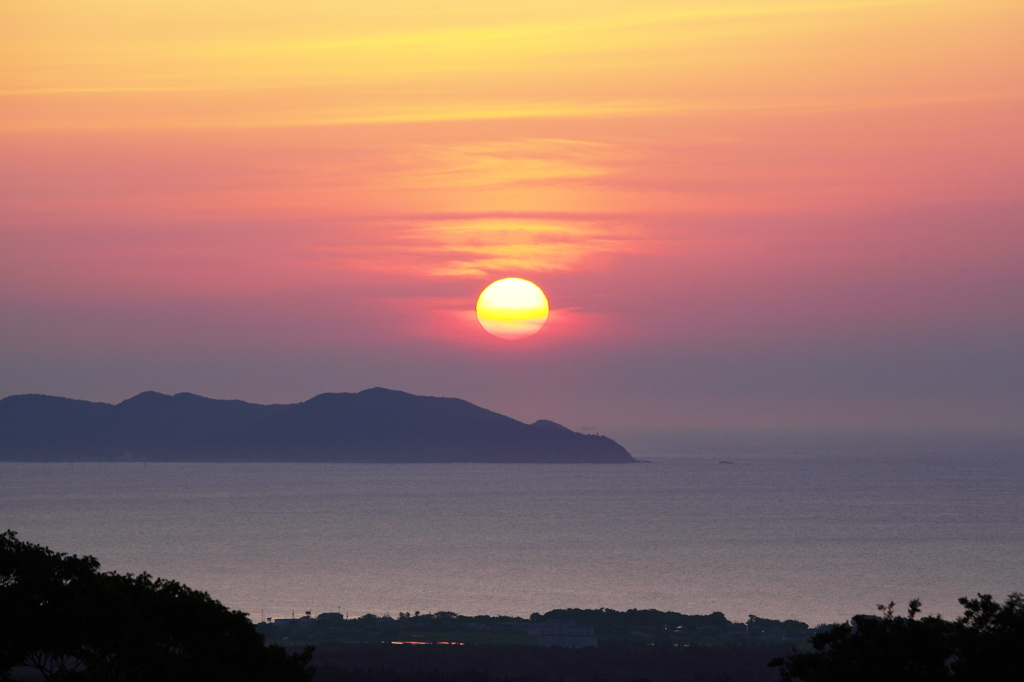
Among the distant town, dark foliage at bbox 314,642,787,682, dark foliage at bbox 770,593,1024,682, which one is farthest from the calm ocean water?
dark foliage at bbox 770,593,1024,682

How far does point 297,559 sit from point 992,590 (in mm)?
76247

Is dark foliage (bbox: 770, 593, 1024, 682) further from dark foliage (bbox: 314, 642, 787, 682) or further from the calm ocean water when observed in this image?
the calm ocean water

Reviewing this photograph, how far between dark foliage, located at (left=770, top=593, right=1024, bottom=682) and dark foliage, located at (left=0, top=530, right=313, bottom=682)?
1034cm

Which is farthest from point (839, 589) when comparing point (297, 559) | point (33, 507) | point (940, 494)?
point (33, 507)

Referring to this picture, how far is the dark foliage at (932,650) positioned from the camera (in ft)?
59.1

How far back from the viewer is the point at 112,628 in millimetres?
17078

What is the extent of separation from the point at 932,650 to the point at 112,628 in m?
14.5

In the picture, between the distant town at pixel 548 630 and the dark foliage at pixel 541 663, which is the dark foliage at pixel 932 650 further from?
the distant town at pixel 548 630

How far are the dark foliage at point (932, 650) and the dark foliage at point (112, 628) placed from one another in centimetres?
1034

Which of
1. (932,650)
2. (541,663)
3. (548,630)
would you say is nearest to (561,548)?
(548,630)

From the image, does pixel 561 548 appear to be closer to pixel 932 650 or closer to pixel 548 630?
pixel 548 630

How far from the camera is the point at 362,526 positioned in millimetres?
156875

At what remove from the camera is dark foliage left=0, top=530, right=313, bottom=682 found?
16766mm

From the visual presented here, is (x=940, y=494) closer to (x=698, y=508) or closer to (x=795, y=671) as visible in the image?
(x=698, y=508)
